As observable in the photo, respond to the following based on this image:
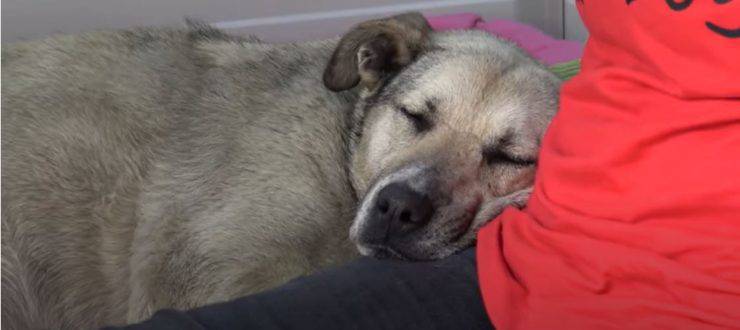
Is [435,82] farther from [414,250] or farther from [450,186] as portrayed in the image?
[414,250]

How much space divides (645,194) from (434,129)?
756mm

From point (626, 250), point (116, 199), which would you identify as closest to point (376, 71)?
point (116, 199)

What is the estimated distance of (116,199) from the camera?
2.16 metres

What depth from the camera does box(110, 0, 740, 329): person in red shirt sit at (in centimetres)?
131

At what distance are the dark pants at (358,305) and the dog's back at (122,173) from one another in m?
0.42

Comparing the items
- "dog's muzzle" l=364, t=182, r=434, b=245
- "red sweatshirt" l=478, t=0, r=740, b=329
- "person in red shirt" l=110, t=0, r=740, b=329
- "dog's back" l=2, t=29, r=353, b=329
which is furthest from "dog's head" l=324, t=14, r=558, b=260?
"red sweatshirt" l=478, t=0, r=740, b=329

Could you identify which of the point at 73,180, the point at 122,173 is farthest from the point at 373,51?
the point at 73,180

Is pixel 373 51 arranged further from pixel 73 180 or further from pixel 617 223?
pixel 617 223

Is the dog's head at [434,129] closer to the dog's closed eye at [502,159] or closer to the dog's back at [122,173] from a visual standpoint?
the dog's closed eye at [502,159]

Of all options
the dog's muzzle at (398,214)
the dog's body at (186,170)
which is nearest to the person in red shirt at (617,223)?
the dog's muzzle at (398,214)

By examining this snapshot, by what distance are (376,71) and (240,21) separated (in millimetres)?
1657

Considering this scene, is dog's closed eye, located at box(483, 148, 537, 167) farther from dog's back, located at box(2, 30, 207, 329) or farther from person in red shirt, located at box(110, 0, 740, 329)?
dog's back, located at box(2, 30, 207, 329)

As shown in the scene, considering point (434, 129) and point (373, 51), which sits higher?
point (373, 51)

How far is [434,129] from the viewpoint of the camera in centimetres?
204
